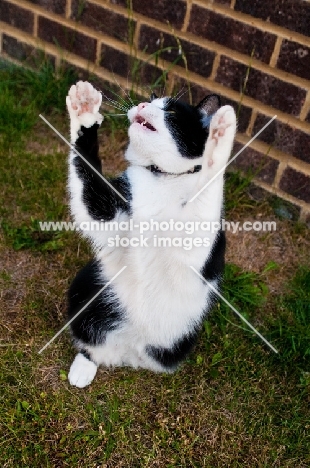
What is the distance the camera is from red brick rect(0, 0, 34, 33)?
296cm

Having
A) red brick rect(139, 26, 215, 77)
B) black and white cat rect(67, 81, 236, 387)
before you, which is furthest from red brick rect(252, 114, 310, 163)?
black and white cat rect(67, 81, 236, 387)

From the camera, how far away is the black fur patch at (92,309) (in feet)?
5.74

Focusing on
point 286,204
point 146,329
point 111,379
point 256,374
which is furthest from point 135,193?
point 286,204

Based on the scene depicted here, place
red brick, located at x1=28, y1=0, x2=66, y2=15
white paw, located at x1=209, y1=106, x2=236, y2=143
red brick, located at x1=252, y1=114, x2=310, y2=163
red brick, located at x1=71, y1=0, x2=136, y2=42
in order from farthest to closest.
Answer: red brick, located at x1=28, y1=0, x2=66, y2=15 < red brick, located at x1=71, y1=0, x2=136, y2=42 < red brick, located at x1=252, y1=114, x2=310, y2=163 < white paw, located at x1=209, y1=106, x2=236, y2=143

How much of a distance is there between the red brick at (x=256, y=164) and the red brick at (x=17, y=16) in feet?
4.56

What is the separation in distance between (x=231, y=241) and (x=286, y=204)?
1.21ft

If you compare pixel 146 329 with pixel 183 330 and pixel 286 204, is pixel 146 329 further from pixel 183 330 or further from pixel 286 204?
pixel 286 204

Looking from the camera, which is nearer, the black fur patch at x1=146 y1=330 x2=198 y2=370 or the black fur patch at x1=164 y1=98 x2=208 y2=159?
the black fur patch at x1=164 y1=98 x2=208 y2=159

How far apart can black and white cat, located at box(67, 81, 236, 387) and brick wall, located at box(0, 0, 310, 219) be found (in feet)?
2.86

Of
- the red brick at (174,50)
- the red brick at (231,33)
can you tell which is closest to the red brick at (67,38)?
the red brick at (174,50)

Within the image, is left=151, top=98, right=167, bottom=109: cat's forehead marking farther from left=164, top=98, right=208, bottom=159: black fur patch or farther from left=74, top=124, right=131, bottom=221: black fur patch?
left=74, top=124, right=131, bottom=221: black fur patch

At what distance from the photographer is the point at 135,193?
1607 millimetres

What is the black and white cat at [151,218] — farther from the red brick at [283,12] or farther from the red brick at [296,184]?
the red brick at [296,184]

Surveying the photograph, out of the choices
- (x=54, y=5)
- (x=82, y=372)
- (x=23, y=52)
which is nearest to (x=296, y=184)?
(x=82, y=372)
